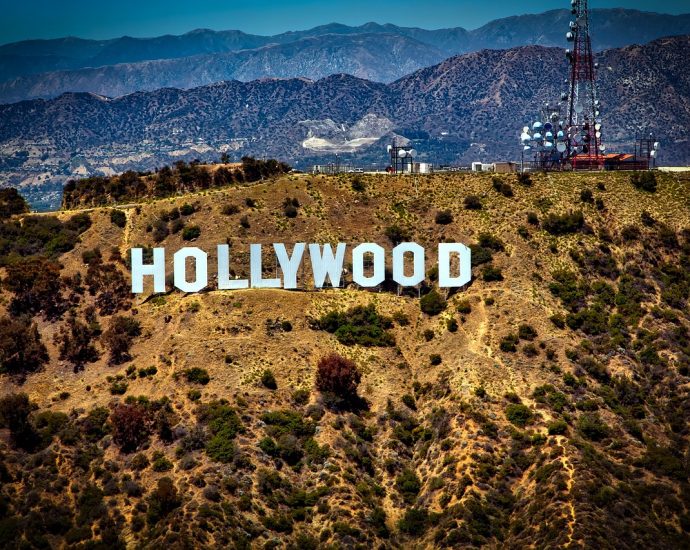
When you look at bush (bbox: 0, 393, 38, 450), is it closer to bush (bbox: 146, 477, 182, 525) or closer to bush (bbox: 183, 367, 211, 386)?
bush (bbox: 146, 477, 182, 525)

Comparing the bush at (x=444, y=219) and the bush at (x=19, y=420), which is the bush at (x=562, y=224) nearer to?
the bush at (x=444, y=219)

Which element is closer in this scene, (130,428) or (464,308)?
(130,428)

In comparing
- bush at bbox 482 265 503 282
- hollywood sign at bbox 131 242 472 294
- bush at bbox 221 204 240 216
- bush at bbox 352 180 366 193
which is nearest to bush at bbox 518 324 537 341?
bush at bbox 482 265 503 282

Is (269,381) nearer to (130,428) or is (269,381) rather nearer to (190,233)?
(130,428)

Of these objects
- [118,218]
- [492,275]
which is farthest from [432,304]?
[118,218]

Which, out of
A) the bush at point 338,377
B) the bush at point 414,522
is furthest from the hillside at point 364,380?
the bush at point 338,377

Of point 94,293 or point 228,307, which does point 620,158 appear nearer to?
point 228,307

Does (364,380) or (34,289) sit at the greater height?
(34,289)
